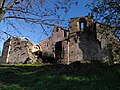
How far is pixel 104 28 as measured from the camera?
13.8 m

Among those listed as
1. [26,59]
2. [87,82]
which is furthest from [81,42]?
[87,82]

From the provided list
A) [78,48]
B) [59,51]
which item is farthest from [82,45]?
[59,51]

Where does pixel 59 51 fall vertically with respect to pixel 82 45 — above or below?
below

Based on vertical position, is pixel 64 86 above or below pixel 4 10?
below

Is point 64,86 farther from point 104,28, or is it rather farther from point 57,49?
point 57,49

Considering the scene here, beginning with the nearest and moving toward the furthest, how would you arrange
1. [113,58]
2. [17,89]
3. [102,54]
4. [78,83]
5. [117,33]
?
[17,89]
[78,83]
[117,33]
[113,58]
[102,54]

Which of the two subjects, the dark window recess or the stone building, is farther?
the dark window recess

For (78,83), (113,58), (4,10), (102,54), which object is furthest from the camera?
(102,54)

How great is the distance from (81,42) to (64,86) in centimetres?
2253

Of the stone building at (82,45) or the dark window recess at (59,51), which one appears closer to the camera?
the stone building at (82,45)

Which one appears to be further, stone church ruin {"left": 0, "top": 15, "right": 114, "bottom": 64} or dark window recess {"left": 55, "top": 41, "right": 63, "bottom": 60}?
dark window recess {"left": 55, "top": 41, "right": 63, "bottom": 60}

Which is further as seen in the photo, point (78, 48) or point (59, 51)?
point (59, 51)

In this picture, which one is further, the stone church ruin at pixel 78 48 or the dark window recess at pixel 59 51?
the dark window recess at pixel 59 51

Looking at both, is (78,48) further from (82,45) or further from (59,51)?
(59,51)
